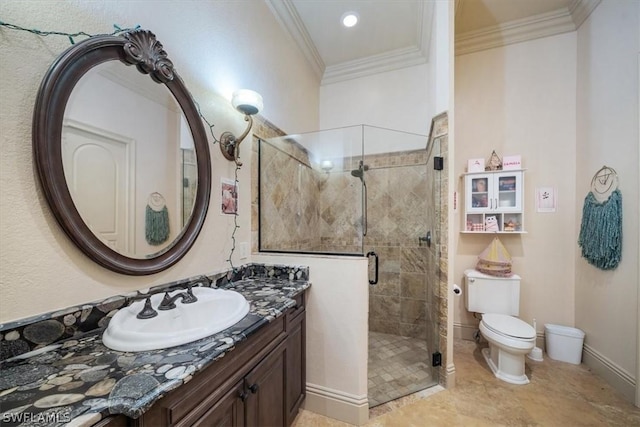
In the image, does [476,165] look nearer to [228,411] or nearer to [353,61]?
[353,61]

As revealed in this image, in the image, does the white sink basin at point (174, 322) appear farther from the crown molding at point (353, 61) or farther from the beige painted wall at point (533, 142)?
the beige painted wall at point (533, 142)

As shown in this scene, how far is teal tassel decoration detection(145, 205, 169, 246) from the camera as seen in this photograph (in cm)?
110

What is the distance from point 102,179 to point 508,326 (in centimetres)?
289

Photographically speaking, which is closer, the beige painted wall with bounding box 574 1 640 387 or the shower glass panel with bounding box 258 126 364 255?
the beige painted wall with bounding box 574 1 640 387

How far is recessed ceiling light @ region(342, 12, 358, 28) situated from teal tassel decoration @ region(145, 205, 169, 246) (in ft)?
7.93

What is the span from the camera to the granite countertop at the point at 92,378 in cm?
49

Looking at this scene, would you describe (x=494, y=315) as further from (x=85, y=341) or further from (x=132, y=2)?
(x=132, y=2)

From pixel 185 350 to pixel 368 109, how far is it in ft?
10.1

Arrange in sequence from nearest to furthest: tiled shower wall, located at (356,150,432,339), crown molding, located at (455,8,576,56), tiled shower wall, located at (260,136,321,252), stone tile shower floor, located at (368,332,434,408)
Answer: stone tile shower floor, located at (368,332,434,408) < tiled shower wall, located at (260,136,321,252) < crown molding, located at (455,8,576,56) < tiled shower wall, located at (356,150,432,339)

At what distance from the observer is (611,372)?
1.84m

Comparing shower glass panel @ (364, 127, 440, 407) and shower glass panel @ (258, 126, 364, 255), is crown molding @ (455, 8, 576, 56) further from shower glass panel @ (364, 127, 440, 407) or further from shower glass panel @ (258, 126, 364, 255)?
shower glass panel @ (258, 126, 364, 255)

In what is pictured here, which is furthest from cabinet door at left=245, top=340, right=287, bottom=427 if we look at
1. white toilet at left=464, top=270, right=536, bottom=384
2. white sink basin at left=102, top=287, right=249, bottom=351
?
white toilet at left=464, top=270, right=536, bottom=384

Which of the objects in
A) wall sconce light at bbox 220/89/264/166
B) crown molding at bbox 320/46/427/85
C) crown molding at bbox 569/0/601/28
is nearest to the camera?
wall sconce light at bbox 220/89/264/166

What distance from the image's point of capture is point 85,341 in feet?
2.60
